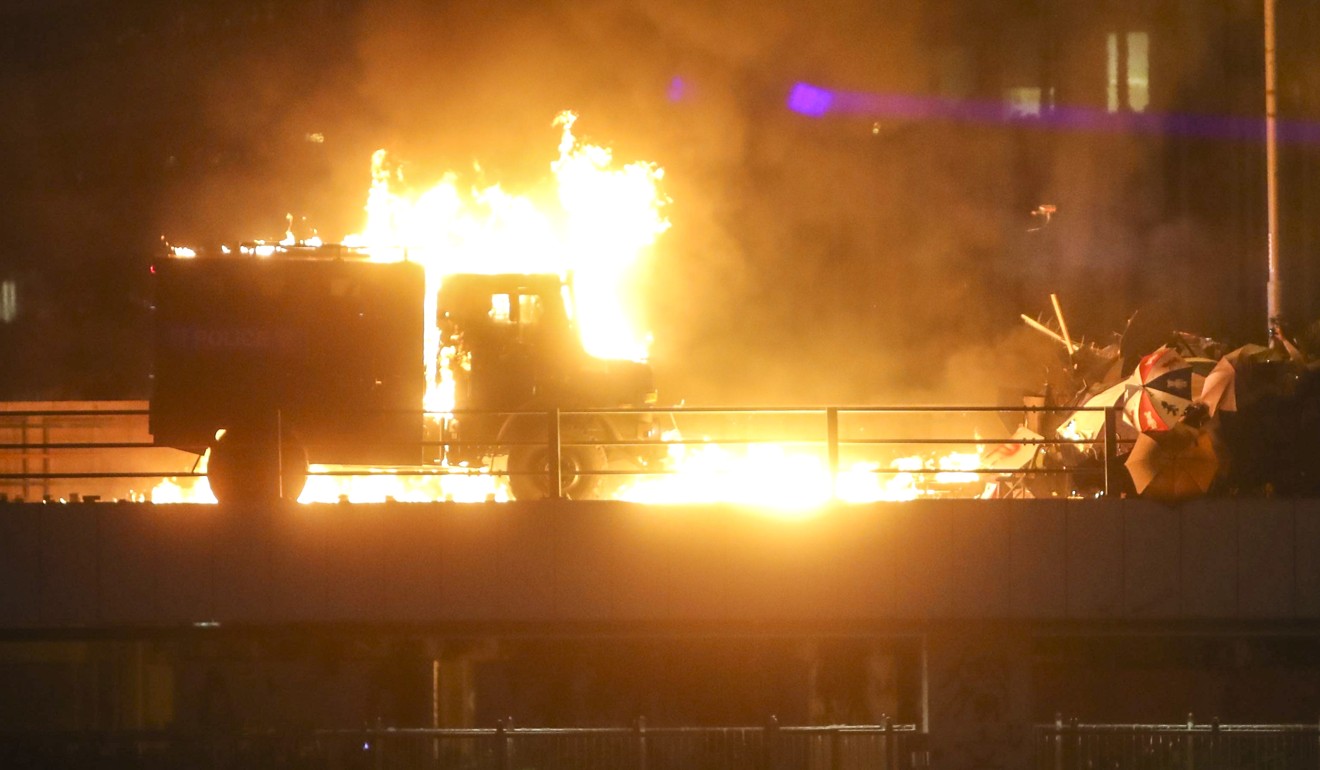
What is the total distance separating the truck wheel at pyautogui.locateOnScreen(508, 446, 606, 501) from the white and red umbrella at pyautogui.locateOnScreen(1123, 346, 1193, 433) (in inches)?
216

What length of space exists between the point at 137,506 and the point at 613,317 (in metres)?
10.5

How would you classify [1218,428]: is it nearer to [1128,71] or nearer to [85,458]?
[1128,71]

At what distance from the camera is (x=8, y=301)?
2673cm

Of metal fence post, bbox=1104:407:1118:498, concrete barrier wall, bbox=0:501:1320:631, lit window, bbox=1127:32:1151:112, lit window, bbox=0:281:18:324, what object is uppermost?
lit window, bbox=1127:32:1151:112

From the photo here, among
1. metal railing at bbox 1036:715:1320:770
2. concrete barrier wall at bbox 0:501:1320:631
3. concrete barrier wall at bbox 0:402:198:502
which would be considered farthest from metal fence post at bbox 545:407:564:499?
concrete barrier wall at bbox 0:402:198:502

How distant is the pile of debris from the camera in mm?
13055

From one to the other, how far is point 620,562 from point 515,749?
2.06 m

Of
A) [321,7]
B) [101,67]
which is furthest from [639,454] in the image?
[101,67]

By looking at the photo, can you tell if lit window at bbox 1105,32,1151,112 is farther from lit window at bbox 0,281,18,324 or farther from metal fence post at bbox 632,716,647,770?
lit window at bbox 0,281,18,324

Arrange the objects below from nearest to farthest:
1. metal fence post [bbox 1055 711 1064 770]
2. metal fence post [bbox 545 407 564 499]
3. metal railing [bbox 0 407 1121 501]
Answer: metal fence post [bbox 1055 711 1064 770]
metal fence post [bbox 545 407 564 499]
metal railing [bbox 0 407 1121 501]

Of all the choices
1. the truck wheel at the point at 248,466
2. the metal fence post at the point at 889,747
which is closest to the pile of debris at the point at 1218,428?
the metal fence post at the point at 889,747

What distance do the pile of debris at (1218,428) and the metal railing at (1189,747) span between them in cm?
219

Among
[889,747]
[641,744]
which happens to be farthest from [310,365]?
[889,747]

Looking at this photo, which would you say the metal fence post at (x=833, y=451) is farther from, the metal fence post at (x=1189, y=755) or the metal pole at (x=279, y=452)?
the metal pole at (x=279, y=452)
